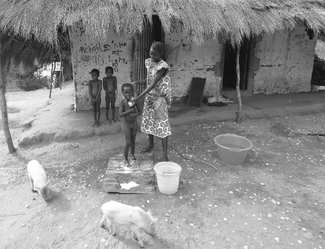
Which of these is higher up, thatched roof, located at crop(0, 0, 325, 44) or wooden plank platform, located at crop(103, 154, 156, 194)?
thatched roof, located at crop(0, 0, 325, 44)

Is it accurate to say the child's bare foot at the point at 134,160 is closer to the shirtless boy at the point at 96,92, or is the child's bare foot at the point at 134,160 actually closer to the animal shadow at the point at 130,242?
the animal shadow at the point at 130,242

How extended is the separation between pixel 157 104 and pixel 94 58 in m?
3.10

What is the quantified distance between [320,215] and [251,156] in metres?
1.64

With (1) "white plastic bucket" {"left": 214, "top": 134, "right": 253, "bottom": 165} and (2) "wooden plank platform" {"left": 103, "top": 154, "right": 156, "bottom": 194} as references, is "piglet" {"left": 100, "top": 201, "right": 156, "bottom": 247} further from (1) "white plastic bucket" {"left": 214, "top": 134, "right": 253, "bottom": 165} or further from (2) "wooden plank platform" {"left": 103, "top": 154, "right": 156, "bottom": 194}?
(1) "white plastic bucket" {"left": 214, "top": 134, "right": 253, "bottom": 165}

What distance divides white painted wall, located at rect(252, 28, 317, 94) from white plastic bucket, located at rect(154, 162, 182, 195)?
5.30 m

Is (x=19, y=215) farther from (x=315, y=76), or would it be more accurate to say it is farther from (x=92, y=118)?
(x=315, y=76)

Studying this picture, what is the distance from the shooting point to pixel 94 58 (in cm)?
632

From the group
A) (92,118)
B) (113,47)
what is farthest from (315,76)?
(92,118)

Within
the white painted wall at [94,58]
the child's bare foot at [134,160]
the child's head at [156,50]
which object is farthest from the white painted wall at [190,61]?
the child's bare foot at [134,160]

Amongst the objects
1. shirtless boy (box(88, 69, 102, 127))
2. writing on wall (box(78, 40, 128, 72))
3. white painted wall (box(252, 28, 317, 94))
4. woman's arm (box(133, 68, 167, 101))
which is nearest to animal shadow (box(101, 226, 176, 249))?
woman's arm (box(133, 68, 167, 101))

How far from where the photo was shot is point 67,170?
4340mm

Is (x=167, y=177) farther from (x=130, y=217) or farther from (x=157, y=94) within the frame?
(x=157, y=94)

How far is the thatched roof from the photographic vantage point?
14.7ft

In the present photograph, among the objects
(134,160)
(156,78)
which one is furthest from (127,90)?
(134,160)
